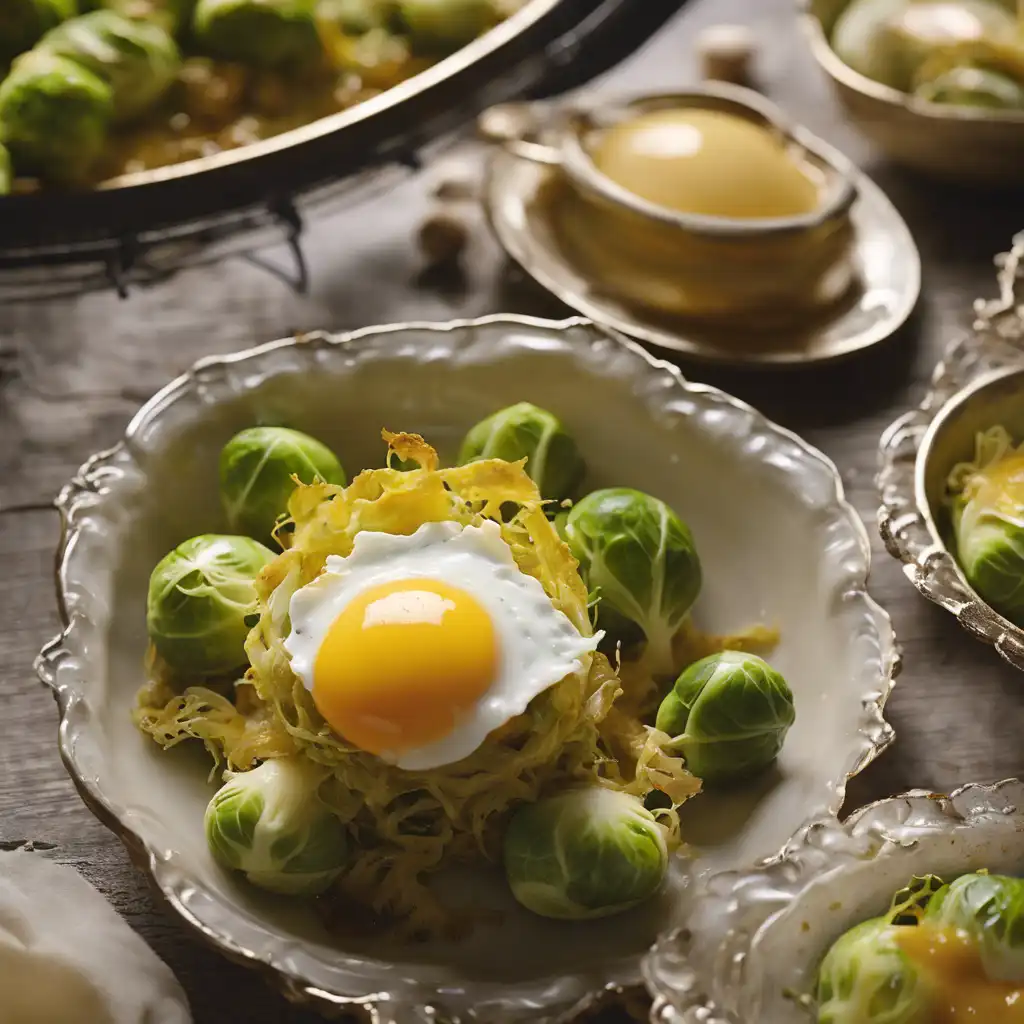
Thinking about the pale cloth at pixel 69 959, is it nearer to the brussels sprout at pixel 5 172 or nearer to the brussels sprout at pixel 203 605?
the brussels sprout at pixel 203 605

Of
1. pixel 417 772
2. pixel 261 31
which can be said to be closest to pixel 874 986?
pixel 417 772

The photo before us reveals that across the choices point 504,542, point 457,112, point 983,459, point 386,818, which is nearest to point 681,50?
point 457,112

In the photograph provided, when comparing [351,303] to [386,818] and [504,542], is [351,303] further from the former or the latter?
[386,818]

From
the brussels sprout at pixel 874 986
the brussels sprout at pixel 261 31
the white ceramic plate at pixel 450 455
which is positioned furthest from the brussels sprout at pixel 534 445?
the brussels sprout at pixel 261 31

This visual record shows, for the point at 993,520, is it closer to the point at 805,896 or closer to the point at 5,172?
the point at 805,896

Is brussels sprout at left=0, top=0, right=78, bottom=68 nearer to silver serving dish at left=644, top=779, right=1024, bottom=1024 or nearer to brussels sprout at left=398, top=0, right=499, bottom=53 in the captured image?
brussels sprout at left=398, top=0, right=499, bottom=53
